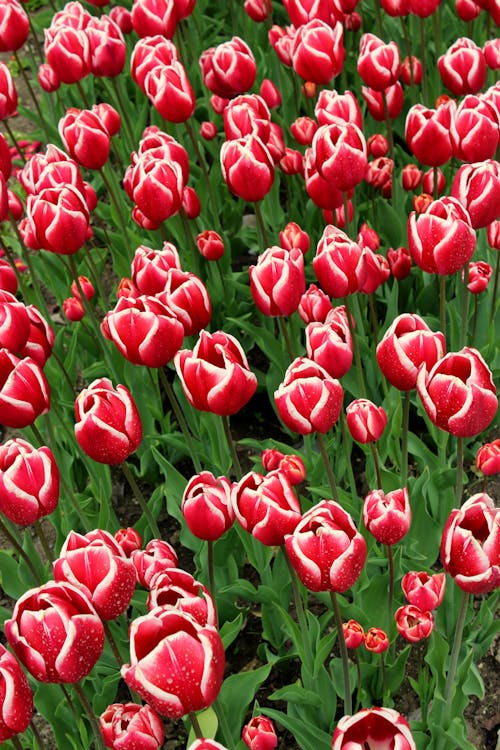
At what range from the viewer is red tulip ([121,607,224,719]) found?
4.41ft

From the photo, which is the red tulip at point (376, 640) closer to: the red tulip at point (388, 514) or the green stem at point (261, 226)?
the red tulip at point (388, 514)

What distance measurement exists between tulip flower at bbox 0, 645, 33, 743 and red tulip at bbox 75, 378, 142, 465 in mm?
495

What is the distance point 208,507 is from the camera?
1810 millimetres

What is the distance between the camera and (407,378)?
6.33ft

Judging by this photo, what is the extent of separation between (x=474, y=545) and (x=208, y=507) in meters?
0.52

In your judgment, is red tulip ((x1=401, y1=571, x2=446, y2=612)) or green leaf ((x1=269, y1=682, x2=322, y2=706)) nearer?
red tulip ((x1=401, y1=571, x2=446, y2=612))

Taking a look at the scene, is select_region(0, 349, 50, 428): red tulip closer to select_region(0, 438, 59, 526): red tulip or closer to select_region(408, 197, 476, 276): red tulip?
select_region(0, 438, 59, 526): red tulip

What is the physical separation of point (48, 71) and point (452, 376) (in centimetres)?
252

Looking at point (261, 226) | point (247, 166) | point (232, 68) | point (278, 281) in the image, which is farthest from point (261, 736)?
point (232, 68)

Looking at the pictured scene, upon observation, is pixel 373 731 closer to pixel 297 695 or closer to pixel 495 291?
pixel 297 695

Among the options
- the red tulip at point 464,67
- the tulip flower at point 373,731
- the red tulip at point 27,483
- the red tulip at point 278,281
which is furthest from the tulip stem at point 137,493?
the red tulip at point 464,67

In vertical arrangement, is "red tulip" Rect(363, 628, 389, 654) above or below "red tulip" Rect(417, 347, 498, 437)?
below

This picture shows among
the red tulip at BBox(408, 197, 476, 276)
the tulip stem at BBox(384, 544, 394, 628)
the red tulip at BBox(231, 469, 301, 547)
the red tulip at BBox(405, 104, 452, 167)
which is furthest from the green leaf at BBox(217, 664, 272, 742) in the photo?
the red tulip at BBox(405, 104, 452, 167)

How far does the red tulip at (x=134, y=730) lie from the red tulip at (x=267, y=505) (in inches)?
14.7
